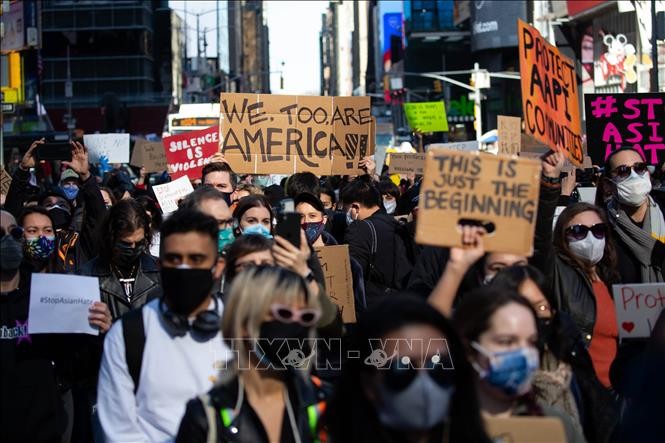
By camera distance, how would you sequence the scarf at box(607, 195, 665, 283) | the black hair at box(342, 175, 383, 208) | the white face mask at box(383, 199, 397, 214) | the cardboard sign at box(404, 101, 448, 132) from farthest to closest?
the cardboard sign at box(404, 101, 448, 132)
the white face mask at box(383, 199, 397, 214)
the black hair at box(342, 175, 383, 208)
the scarf at box(607, 195, 665, 283)

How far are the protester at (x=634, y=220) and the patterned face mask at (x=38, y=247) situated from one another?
128 inches

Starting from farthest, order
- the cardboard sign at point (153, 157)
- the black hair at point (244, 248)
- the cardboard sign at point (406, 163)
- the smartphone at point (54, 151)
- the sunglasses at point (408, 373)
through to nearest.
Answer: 1. the cardboard sign at point (153, 157)
2. the cardboard sign at point (406, 163)
3. the smartphone at point (54, 151)
4. the black hair at point (244, 248)
5. the sunglasses at point (408, 373)

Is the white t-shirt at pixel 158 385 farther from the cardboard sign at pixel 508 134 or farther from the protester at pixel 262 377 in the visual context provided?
the cardboard sign at pixel 508 134

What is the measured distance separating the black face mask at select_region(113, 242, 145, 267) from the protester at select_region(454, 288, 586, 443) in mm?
2678

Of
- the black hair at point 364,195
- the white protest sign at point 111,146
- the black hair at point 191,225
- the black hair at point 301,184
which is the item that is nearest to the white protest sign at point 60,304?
the black hair at point 191,225

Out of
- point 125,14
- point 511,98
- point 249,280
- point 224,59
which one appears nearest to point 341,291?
point 249,280

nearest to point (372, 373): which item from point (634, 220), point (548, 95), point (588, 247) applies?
point (588, 247)

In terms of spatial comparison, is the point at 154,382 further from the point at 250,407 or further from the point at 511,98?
the point at 511,98

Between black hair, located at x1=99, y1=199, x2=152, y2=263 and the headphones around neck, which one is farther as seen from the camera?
black hair, located at x1=99, y1=199, x2=152, y2=263

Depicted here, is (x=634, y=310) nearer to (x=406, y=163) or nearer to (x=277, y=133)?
(x=277, y=133)

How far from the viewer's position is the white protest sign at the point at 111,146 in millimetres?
18266

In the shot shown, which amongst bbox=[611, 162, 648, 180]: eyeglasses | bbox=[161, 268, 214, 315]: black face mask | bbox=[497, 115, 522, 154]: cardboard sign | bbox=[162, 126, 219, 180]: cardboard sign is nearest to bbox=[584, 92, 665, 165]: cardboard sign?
bbox=[497, 115, 522, 154]: cardboard sign

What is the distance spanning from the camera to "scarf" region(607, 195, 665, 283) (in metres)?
6.80

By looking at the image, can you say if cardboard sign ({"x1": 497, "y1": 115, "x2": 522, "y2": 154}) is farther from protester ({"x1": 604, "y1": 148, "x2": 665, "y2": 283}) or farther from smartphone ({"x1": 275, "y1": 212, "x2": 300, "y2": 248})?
smartphone ({"x1": 275, "y1": 212, "x2": 300, "y2": 248})
